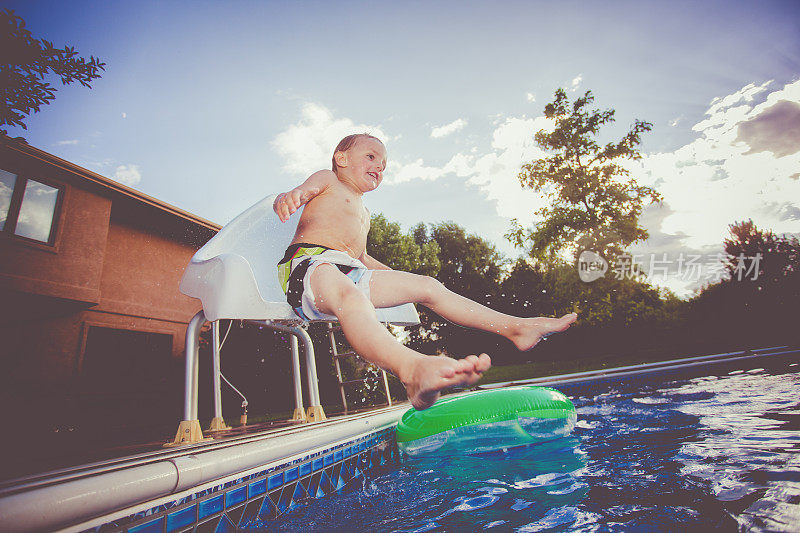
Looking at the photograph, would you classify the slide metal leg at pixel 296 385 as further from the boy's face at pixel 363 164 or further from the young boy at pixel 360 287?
the boy's face at pixel 363 164

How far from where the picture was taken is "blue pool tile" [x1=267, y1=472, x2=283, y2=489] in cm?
154

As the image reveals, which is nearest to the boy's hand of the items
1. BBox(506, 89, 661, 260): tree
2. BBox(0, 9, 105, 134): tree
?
BBox(0, 9, 105, 134): tree

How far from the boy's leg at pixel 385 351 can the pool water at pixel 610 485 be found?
1.94ft

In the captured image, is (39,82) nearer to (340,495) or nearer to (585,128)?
(340,495)

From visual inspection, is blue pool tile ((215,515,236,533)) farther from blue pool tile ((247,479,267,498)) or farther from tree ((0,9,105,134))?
tree ((0,9,105,134))

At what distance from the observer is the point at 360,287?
1.86 m

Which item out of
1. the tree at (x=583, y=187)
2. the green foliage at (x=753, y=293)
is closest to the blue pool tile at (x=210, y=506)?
the tree at (x=583, y=187)

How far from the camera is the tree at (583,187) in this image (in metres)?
15.3

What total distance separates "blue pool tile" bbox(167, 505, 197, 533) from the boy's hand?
1.15m

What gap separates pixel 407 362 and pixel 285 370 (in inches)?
319

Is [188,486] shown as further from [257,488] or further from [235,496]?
[257,488]

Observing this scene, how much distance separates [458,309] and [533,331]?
353mm

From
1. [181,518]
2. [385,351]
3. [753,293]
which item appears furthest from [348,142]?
[753,293]

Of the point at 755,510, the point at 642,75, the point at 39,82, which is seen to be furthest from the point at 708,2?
the point at 39,82
